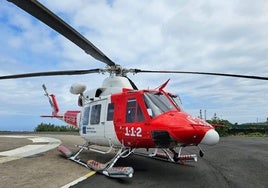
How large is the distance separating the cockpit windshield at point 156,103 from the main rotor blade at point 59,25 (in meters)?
2.17

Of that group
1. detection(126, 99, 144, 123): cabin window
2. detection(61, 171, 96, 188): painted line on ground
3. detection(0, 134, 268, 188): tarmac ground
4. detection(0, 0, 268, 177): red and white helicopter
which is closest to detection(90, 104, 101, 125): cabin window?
detection(0, 0, 268, 177): red and white helicopter

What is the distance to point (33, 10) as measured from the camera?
22.9 ft

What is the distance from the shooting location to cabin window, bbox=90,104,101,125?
11.3 meters

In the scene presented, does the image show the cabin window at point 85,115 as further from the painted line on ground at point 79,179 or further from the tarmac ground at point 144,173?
the painted line on ground at point 79,179

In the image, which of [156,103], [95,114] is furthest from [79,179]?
[95,114]

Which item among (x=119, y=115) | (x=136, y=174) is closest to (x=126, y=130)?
(x=119, y=115)

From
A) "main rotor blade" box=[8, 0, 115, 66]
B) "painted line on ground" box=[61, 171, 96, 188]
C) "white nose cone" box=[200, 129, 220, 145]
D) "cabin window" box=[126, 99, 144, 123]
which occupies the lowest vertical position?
"painted line on ground" box=[61, 171, 96, 188]

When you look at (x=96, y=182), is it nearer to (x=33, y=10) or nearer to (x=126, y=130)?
(x=126, y=130)

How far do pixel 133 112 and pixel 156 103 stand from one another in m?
0.84

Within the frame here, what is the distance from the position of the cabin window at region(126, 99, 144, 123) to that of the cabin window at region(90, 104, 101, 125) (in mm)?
1822

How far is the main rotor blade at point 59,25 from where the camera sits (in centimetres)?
671

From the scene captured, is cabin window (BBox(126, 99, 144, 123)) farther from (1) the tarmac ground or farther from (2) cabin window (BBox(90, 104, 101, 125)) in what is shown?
(2) cabin window (BBox(90, 104, 101, 125))

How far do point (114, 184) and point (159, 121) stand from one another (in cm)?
202

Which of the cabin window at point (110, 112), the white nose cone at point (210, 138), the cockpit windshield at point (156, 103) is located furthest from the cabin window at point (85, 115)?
the white nose cone at point (210, 138)
